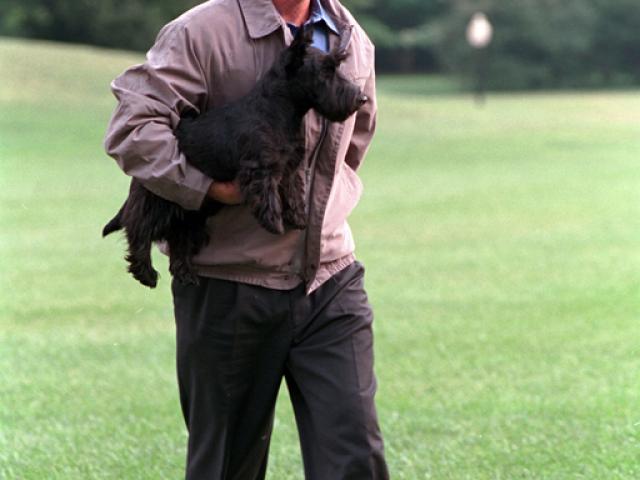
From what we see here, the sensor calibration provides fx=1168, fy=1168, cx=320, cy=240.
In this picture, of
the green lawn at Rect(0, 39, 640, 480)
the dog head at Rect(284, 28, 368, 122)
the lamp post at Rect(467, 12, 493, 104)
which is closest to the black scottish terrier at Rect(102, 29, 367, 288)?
the dog head at Rect(284, 28, 368, 122)

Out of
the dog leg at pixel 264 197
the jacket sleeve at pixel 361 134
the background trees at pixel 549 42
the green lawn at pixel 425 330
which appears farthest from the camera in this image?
the background trees at pixel 549 42

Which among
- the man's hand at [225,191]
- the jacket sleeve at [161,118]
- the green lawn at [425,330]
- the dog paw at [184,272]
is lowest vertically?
the green lawn at [425,330]

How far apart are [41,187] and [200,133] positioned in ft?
55.8

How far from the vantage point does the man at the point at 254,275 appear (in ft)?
12.4

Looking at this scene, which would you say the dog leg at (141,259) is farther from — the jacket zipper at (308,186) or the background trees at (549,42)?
the background trees at (549,42)

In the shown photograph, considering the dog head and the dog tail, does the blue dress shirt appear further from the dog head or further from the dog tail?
the dog tail

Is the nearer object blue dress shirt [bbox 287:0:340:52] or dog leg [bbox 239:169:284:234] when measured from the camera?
dog leg [bbox 239:169:284:234]

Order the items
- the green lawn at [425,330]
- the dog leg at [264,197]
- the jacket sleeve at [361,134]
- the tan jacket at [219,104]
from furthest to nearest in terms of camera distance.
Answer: the green lawn at [425,330] < the jacket sleeve at [361,134] < the tan jacket at [219,104] < the dog leg at [264,197]

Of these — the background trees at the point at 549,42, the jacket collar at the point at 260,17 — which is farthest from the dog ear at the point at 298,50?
the background trees at the point at 549,42

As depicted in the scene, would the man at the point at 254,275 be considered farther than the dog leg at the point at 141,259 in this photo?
No

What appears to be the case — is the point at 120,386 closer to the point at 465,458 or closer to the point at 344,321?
the point at 465,458

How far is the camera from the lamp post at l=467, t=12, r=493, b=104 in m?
67.6

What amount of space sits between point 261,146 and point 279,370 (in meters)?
0.87

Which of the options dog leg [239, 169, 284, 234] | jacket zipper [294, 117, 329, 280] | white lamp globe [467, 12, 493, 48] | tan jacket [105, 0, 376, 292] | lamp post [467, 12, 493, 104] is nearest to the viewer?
dog leg [239, 169, 284, 234]
